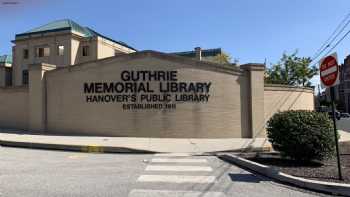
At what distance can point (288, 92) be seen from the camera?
2245cm

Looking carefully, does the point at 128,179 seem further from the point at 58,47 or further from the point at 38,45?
the point at 38,45

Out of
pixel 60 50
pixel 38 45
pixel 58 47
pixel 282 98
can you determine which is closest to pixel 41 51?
pixel 38 45

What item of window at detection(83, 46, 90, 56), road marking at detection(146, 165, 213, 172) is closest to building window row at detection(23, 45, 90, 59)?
window at detection(83, 46, 90, 56)

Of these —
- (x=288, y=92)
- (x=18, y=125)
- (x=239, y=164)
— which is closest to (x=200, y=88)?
(x=288, y=92)

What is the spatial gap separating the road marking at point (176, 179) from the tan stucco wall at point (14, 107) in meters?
15.2

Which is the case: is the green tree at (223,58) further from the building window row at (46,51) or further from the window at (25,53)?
the window at (25,53)

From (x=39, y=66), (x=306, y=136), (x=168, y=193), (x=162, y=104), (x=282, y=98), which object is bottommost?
(x=168, y=193)

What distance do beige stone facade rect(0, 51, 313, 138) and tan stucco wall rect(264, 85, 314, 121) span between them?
0.26ft

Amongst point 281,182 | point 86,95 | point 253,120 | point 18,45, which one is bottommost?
point 281,182

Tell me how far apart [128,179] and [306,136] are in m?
5.11

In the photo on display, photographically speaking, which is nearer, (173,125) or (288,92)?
(173,125)

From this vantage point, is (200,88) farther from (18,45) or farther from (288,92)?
(18,45)

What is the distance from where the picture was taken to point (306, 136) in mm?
10938

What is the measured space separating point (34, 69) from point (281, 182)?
1648cm
